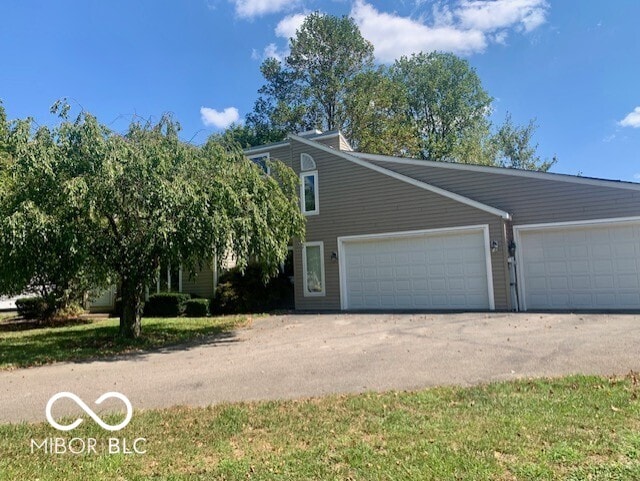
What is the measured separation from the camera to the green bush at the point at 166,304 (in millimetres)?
17141

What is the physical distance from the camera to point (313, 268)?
52.4 feet

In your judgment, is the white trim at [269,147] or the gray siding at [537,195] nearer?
the gray siding at [537,195]

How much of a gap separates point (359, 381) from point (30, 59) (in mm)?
14469

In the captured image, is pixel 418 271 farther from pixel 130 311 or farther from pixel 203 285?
pixel 203 285

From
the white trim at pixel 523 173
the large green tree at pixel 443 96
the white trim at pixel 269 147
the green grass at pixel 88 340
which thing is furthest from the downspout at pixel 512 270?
the large green tree at pixel 443 96

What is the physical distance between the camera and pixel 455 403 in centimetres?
488

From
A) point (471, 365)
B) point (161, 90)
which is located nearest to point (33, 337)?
point (161, 90)

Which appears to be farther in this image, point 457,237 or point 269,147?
point 269,147

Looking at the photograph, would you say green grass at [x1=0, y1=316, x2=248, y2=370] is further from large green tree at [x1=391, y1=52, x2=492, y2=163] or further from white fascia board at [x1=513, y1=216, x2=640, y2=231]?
large green tree at [x1=391, y1=52, x2=492, y2=163]

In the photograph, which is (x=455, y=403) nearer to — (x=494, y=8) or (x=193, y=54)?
(x=494, y=8)

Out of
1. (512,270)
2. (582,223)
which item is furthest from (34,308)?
(582,223)

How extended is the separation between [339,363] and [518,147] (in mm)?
29670

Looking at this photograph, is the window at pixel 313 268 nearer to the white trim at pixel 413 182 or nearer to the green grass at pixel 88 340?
the green grass at pixel 88 340

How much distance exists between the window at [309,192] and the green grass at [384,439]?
1124cm
